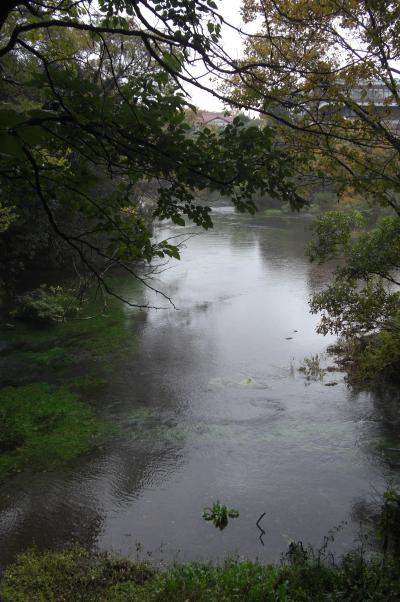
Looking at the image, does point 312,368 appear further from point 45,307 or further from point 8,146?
point 8,146

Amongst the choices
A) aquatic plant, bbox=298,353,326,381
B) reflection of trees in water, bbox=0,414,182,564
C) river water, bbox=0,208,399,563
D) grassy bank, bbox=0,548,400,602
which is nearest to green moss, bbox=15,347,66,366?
river water, bbox=0,208,399,563

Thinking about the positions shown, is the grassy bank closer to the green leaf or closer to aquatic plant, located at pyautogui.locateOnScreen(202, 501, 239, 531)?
aquatic plant, located at pyautogui.locateOnScreen(202, 501, 239, 531)

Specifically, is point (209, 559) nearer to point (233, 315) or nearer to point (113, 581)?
point (113, 581)

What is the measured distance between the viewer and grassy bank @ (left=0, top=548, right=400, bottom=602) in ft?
14.4

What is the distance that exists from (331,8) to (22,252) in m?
10.6

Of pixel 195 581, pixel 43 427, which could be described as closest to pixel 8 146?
pixel 195 581

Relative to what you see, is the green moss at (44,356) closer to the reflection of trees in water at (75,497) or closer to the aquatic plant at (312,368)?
the reflection of trees in water at (75,497)

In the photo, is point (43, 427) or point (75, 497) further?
point (43, 427)

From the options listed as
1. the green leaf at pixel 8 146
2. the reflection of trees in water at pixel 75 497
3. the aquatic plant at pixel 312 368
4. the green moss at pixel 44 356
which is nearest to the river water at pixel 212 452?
the reflection of trees in water at pixel 75 497

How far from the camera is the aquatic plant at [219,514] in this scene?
6301 millimetres

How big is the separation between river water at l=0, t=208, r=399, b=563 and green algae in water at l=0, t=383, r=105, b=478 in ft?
0.93

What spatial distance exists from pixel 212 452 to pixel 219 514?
5.48ft

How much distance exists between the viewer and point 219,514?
6367mm

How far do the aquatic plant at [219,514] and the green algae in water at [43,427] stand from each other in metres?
2.30
